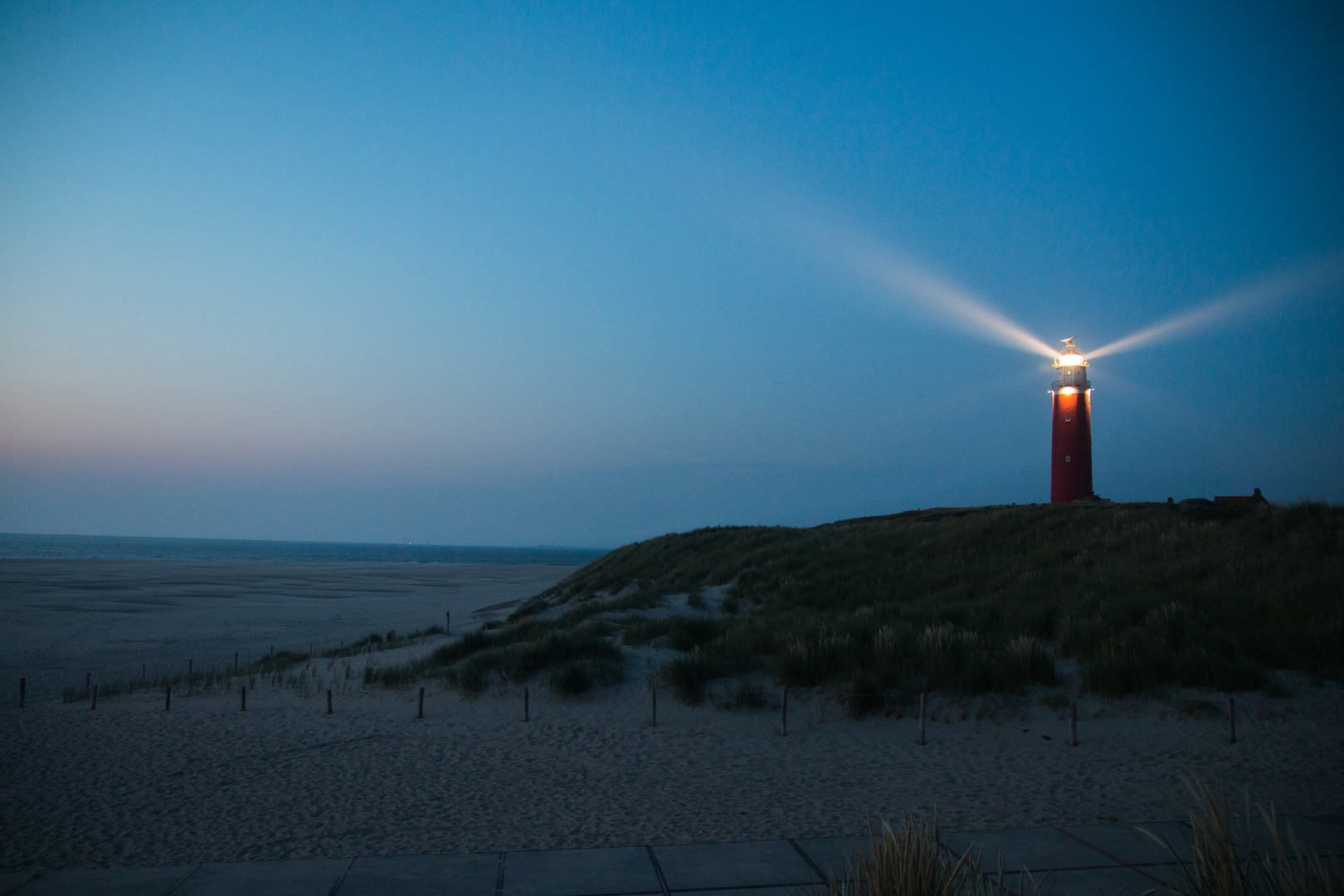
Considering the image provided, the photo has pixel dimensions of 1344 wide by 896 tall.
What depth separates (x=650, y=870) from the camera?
18.5ft

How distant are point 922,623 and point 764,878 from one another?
9.80 metres

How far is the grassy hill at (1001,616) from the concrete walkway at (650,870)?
5424 mm

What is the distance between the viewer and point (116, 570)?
6806 centimetres

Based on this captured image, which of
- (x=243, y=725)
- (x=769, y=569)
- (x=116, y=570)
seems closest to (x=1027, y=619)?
(x=769, y=569)

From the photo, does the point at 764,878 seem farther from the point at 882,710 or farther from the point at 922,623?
the point at 922,623

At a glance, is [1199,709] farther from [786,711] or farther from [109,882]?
[109,882]

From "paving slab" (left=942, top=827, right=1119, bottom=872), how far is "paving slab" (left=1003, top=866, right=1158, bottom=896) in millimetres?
95

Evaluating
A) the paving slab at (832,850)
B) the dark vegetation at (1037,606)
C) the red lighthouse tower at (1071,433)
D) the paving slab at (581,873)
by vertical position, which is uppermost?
the red lighthouse tower at (1071,433)

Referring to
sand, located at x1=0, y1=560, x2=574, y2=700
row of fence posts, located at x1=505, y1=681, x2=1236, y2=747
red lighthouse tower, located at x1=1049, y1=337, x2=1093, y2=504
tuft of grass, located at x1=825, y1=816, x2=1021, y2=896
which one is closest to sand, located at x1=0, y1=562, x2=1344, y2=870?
row of fence posts, located at x1=505, y1=681, x2=1236, y2=747

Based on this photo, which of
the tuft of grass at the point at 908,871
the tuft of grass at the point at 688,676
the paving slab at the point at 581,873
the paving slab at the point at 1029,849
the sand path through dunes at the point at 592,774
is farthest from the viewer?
the tuft of grass at the point at 688,676

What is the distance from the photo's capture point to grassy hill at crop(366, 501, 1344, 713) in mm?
11352

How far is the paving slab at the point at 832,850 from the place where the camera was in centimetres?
557

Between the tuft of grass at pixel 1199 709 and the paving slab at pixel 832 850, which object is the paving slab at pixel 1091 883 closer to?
the paving slab at pixel 832 850

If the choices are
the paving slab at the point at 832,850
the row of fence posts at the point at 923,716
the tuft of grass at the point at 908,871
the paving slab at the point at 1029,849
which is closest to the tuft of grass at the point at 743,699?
the row of fence posts at the point at 923,716
